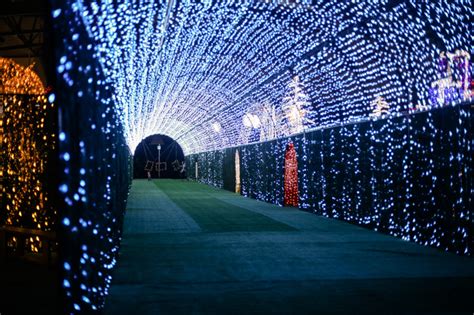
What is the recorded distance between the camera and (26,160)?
7879 mm

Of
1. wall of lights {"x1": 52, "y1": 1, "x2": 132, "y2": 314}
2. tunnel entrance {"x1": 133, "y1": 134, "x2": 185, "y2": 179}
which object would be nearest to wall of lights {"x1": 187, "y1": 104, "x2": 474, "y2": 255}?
wall of lights {"x1": 52, "y1": 1, "x2": 132, "y2": 314}

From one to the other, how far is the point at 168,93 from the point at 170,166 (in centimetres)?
2960

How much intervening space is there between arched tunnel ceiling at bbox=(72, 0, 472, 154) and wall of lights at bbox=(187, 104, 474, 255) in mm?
883

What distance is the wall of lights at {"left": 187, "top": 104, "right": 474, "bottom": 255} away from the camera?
27.1ft

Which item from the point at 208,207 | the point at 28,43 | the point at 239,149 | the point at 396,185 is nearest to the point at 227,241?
the point at 396,185

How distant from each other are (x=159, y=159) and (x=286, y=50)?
38767mm

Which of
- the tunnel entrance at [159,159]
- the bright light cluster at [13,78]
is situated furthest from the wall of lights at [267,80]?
the tunnel entrance at [159,159]

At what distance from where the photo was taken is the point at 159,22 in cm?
1200

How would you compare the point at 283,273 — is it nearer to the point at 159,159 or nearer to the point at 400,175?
the point at 400,175

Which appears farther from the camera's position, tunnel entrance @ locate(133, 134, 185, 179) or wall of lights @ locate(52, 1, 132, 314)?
tunnel entrance @ locate(133, 134, 185, 179)

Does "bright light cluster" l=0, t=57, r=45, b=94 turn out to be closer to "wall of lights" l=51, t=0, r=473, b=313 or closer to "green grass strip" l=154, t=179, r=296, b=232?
"wall of lights" l=51, t=0, r=473, b=313

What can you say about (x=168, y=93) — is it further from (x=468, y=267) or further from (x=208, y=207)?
(x=468, y=267)

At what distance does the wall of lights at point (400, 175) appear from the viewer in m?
8.27

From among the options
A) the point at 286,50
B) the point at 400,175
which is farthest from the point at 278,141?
the point at 400,175
